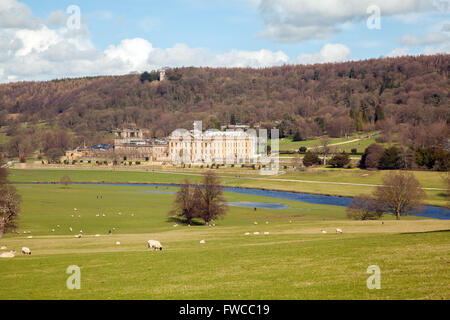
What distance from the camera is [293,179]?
8925cm

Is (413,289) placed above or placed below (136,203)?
above

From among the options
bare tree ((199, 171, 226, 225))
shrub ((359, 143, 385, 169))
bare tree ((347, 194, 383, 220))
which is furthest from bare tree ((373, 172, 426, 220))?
shrub ((359, 143, 385, 169))

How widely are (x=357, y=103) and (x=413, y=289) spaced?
7270 inches

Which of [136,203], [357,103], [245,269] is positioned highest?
[357,103]

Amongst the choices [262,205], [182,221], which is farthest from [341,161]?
[182,221]

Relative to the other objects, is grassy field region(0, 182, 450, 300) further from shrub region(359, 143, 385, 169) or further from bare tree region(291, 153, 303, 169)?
bare tree region(291, 153, 303, 169)

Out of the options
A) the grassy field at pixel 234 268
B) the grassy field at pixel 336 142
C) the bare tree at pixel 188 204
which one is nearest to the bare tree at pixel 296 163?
the grassy field at pixel 336 142

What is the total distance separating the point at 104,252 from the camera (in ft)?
69.4

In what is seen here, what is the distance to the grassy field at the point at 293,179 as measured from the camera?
74.3 metres

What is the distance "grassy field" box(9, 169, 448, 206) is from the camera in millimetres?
74312

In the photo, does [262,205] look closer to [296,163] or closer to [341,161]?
[341,161]

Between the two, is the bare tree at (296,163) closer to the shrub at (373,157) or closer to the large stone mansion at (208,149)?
the shrub at (373,157)

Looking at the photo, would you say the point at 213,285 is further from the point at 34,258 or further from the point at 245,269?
the point at 34,258
